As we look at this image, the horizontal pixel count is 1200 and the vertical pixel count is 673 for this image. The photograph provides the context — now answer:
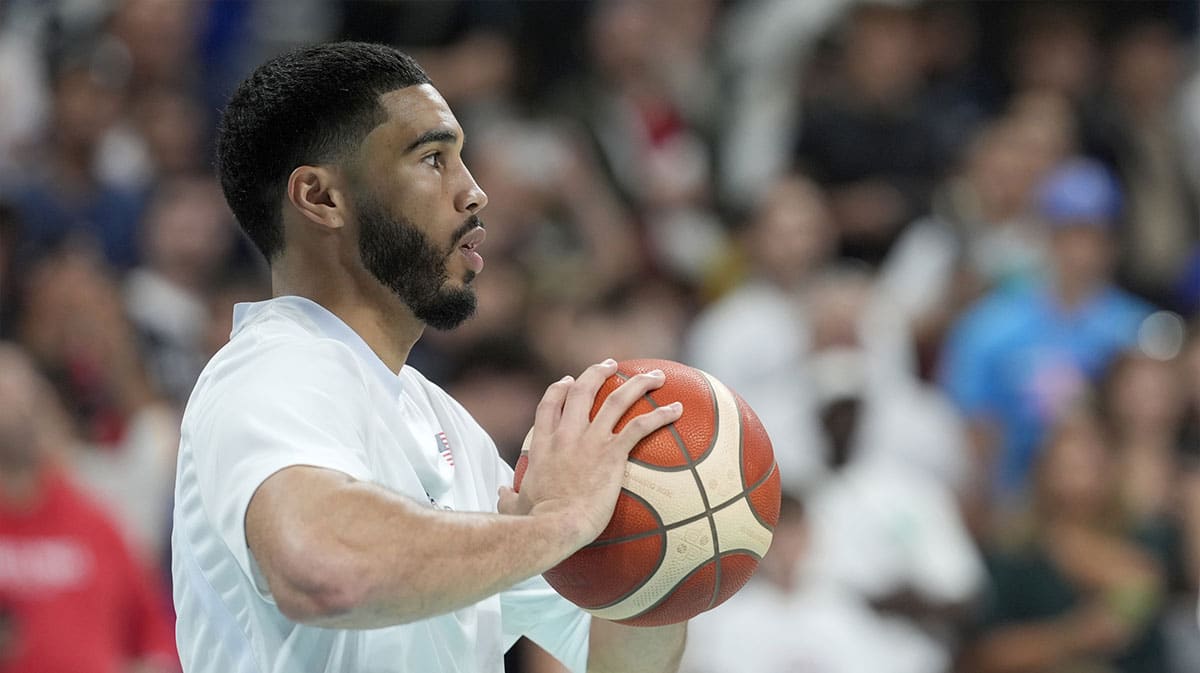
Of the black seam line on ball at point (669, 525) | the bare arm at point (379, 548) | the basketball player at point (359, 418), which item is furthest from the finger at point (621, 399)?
the bare arm at point (379, 548)

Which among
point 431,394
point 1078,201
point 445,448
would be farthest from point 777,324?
point 445,448

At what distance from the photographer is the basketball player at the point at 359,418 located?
2877mm

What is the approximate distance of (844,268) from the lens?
32.8 ft

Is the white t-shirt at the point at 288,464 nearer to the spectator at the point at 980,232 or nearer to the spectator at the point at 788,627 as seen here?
the spectator at the point at 788,627

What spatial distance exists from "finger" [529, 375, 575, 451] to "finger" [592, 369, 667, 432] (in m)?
0.08

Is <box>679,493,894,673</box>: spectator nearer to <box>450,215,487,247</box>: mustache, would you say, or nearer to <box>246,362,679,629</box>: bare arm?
<box>450,215,487,247</box>: mustache

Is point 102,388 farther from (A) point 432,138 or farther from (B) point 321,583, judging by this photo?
(B) point 321,583

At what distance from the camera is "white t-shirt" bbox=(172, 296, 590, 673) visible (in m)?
2.96

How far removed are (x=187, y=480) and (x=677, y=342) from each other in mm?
6577

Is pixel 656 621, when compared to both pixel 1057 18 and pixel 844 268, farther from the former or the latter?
pixel 1057 18

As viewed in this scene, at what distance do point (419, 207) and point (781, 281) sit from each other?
6600 mm

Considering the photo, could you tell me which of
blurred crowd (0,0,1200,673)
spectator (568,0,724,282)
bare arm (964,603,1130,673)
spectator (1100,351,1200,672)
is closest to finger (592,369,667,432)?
blurred crowd (0,0,1200,673)

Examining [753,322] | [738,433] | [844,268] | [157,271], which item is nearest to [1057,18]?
[844,268]

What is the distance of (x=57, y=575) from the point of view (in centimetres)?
704
